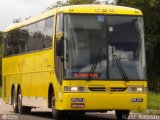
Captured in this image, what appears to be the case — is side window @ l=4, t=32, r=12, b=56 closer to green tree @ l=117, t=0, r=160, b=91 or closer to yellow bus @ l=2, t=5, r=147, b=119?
yellow bus @ l=2, t=5, r=147, b=119

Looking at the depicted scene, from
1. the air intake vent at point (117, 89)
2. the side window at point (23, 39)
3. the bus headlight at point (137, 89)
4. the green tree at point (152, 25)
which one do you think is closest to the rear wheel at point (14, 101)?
the side window at point (23, 39)

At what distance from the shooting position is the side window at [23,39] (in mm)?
26753

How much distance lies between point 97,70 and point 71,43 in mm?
1118

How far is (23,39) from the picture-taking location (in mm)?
27234

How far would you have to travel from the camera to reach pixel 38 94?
2444 centimetres

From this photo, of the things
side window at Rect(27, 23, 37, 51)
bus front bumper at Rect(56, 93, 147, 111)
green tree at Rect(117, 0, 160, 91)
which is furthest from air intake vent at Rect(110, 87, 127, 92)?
green tree at Rect(117, 0, 160, 91)

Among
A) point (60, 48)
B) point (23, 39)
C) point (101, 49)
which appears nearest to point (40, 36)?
point (23, 39)

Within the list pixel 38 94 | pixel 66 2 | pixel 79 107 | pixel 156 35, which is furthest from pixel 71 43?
pixel 66 2

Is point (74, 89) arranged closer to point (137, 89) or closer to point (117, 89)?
point (117, 89)

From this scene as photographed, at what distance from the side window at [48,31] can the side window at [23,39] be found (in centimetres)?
334

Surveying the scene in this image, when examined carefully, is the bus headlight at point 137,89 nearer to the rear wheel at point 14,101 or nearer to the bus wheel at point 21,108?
the bus wheel at point 21,108

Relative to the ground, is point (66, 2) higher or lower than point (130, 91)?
higher

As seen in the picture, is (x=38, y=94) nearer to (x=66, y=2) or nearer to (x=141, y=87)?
(x=141, y=87)

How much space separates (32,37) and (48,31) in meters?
2.86
